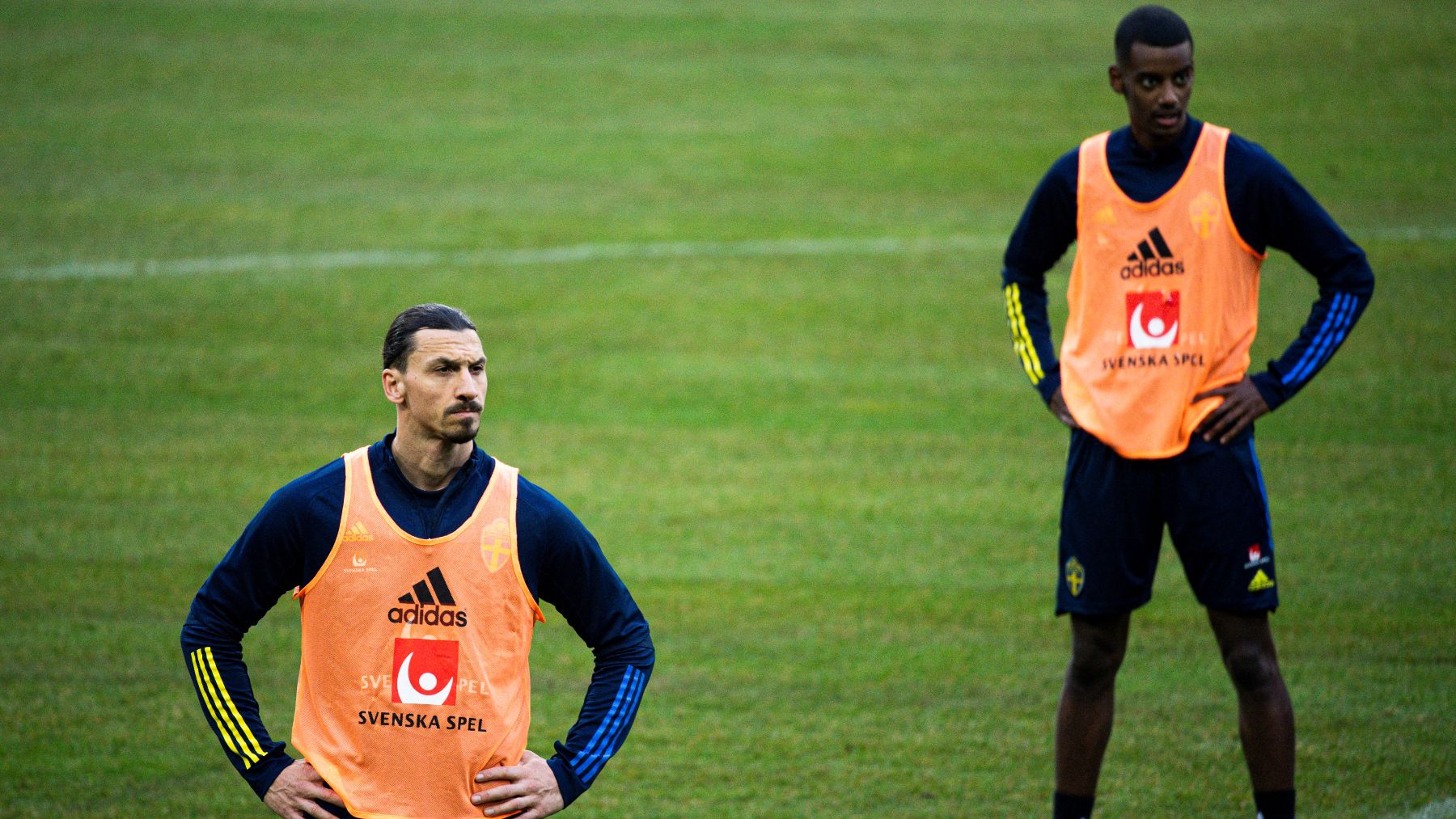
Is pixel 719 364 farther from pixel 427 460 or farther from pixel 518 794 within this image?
pixel 518 794

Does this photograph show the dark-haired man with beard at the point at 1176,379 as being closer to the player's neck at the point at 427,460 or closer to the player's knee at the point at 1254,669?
the player's knee at the point at 1254,669

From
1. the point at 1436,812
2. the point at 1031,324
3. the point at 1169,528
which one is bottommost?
the point at 1436,812

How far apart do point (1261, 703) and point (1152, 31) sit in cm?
218

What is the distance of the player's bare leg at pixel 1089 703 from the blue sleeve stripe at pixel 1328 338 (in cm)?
99

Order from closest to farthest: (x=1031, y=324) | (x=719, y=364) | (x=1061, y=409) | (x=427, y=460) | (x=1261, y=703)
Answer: (x=427, y=460), (x=1261, y=703), (x=1061, y=409), (x=1031, y=324), (x=719, y=364)

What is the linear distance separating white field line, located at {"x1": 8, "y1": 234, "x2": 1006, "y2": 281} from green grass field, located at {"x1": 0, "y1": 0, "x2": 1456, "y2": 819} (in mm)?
72

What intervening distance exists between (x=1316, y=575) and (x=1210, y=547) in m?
3.77

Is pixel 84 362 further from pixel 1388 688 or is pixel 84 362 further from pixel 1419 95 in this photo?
pixel 1419 95

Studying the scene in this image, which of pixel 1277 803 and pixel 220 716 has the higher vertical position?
pixel 220 716

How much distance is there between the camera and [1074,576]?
535 centimetres

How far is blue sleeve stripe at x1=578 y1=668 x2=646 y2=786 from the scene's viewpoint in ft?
13.3

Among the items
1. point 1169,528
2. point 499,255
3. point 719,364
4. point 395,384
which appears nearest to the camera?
point 395,384

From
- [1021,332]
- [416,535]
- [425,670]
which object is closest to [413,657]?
[425,670]

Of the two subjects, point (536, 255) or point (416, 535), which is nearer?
point (416, 535)
